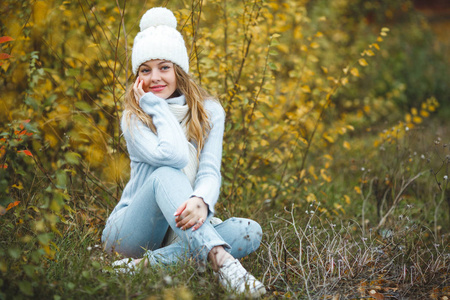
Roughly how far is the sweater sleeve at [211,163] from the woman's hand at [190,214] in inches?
2.2

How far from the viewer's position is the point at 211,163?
92.5 inches

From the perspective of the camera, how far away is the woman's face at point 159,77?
7.92ft

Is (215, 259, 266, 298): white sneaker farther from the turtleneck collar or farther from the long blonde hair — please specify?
the turtleneck collar

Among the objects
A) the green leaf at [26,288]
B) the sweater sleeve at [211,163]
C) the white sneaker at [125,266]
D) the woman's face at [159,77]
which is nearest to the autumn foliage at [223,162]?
the green leaf at [26,288]

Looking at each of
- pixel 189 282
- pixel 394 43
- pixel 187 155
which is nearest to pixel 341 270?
pixel 189 282

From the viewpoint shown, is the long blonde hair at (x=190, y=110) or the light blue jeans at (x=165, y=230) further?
the long blonde hair at (x=190, y=110)

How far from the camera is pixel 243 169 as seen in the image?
329cm

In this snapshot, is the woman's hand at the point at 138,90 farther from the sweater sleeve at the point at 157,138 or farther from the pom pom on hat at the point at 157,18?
the pom pom on hat at the point at 157,18

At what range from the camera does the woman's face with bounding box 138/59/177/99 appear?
241cm

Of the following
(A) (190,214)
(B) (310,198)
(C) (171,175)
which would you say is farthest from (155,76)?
(B) (310,198)

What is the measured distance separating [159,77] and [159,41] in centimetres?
19

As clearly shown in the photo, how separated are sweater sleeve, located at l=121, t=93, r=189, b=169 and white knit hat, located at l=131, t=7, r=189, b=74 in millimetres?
228

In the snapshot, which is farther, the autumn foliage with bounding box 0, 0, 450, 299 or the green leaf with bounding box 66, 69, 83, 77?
the green leaf with bounding box 66, 69, 83, 77

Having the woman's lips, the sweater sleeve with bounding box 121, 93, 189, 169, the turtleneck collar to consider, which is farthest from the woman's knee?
the woman's lips
